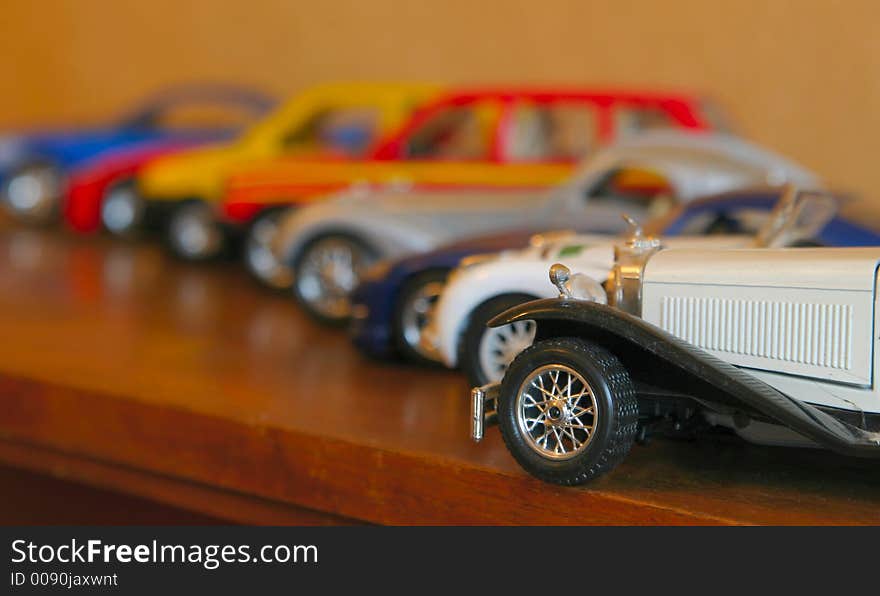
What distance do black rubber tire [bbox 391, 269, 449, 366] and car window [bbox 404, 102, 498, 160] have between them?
6.00 ft

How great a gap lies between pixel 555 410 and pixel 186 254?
4.65 meters

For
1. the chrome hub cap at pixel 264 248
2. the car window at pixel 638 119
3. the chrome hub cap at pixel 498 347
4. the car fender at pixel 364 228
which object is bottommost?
the chrome hub cap at pixel 498 347

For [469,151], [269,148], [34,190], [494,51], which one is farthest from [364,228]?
[34,190]

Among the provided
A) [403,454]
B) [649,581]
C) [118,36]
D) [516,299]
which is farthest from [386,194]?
[118,36]

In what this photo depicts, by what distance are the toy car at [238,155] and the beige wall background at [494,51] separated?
3.86 ft

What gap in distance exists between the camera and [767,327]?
3.09 m

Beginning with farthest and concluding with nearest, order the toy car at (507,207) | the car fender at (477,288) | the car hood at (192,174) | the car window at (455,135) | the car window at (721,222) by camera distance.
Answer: the car hood at (192,174)
the car window at (455,135)
the toy car at (507,207)
the car window at (721,222)
the car fender at (477,288)

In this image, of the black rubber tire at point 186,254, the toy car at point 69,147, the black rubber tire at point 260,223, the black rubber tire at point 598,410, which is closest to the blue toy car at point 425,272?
the black rubber tire at point 598,410

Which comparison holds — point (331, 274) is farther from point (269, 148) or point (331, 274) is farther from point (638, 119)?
point (638, 119)

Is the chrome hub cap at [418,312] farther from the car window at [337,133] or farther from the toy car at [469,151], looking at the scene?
the car window at [337,133]

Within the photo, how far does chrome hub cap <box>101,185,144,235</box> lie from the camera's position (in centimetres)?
800

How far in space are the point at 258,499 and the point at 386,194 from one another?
83.9 inches

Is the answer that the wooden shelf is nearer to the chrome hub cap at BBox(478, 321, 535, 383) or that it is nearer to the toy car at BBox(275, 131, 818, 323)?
the chrome hub cap at BBox(478, 321, 535, 383)

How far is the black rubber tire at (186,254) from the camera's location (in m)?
7.10
